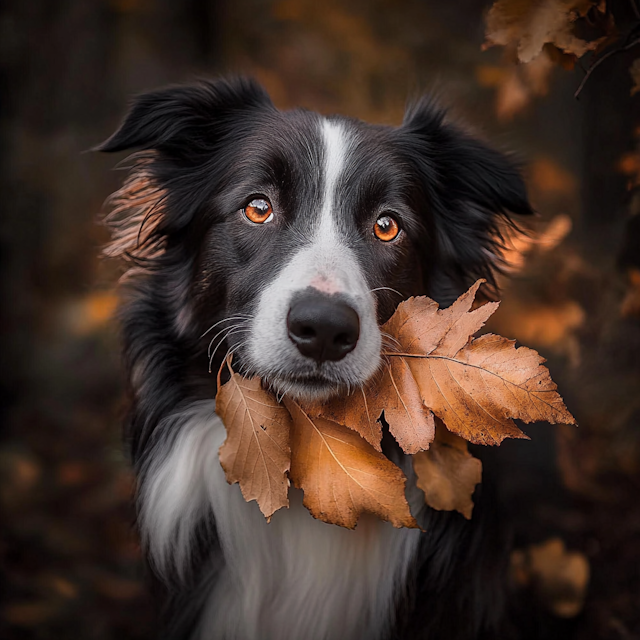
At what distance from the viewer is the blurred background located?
2980 millimetres

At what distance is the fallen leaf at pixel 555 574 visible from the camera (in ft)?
9.57

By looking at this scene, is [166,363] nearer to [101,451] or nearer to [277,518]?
[277,518]

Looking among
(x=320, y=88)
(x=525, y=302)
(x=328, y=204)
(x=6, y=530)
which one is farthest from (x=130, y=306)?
(x=320, y=88)

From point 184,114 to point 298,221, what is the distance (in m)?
0.70

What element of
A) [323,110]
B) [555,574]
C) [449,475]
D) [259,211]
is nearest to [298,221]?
[259,211]

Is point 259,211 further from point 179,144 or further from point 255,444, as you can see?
point 255,444

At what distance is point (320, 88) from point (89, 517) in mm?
3698

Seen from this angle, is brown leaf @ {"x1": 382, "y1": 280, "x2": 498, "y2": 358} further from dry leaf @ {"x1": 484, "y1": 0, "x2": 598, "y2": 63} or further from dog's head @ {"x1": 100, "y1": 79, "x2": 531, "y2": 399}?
dry leaf @ {"x1": 484, "y1": 0, "x2": 598, "y2": 63}

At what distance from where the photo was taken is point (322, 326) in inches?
69.1

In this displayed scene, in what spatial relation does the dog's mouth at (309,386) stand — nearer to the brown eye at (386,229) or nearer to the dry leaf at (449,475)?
the dry leaf at (449,475)

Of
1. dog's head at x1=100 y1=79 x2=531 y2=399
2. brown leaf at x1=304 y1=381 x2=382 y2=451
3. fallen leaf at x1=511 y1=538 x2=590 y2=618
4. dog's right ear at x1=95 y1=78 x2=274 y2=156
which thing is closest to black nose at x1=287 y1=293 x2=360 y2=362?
dog's head at x1=100 y1=79 x2=531 y2=399

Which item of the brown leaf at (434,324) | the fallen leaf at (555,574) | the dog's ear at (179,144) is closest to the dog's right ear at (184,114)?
the dog's ear at (179,144)

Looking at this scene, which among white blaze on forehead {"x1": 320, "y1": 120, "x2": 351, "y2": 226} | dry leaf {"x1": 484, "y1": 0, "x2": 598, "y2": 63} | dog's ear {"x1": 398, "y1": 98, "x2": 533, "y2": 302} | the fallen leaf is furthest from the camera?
the fallen leaf

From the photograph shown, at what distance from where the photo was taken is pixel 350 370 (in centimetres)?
186
